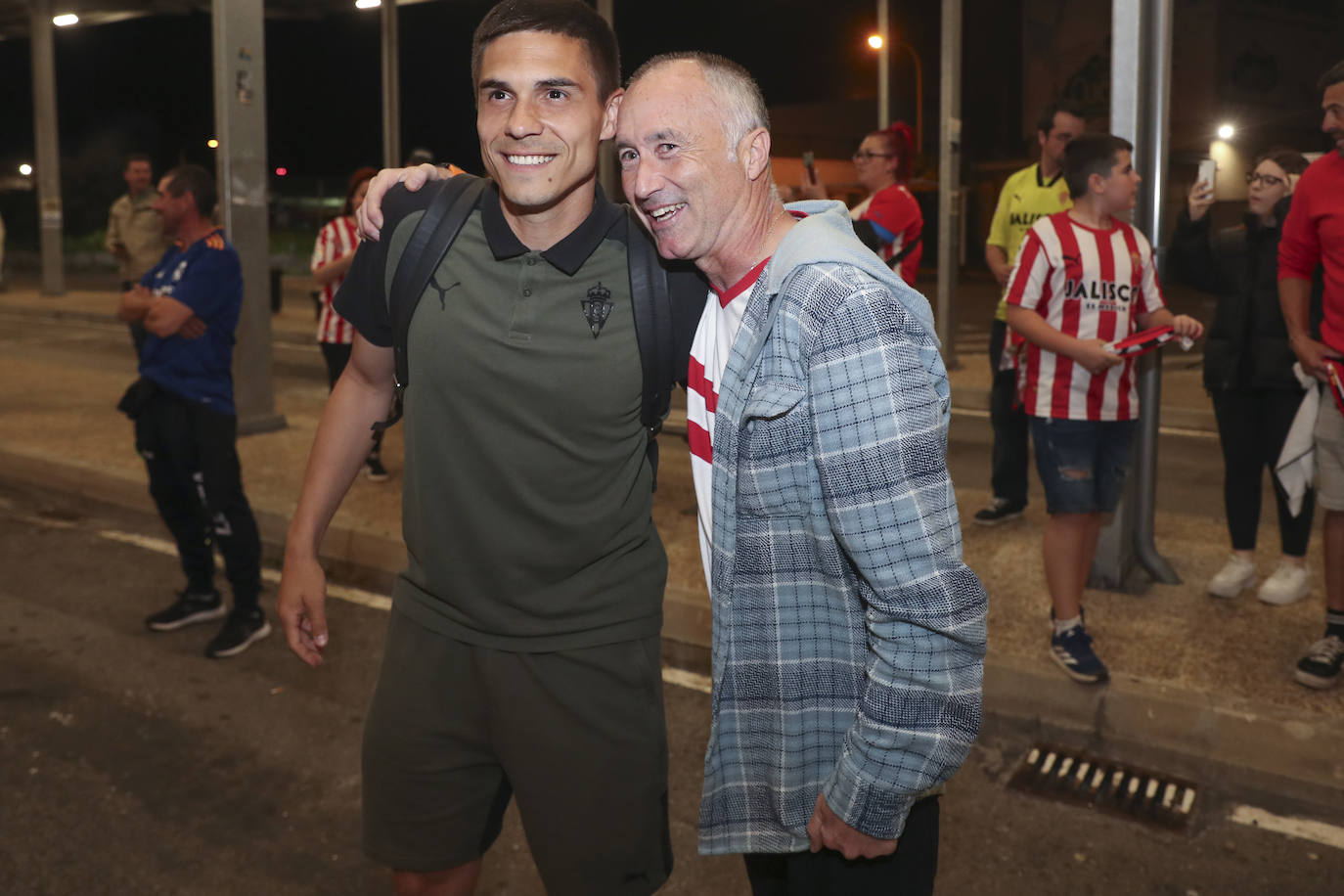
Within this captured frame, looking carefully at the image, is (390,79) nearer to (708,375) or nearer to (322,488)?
(322,488)

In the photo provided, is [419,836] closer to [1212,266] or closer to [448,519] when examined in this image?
[448,519]

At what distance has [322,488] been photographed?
2490 mm

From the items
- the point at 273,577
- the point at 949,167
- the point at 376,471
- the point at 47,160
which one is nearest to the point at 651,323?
the point at 273,577

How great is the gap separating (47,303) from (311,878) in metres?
22.8

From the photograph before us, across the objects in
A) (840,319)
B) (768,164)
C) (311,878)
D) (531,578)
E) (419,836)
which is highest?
(768,164)

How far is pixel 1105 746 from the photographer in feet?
14.5

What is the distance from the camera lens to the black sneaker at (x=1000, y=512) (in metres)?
6.88

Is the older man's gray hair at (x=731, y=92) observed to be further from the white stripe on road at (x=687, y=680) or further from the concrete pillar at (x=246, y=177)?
the concrete pillar at (x=246, y=177)

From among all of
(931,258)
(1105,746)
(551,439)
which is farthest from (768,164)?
(931,258)

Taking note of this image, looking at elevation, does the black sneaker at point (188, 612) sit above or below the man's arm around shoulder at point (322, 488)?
below

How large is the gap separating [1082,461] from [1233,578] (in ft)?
4.77

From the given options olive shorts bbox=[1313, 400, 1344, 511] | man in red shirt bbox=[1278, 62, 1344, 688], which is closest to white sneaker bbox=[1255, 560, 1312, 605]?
man in red shirt bbox=[1278, 62, 1344, 688]

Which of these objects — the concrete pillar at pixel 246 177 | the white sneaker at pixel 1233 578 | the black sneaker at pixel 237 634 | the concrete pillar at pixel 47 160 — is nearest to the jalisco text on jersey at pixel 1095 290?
the white sneaker at pixel 1233 578

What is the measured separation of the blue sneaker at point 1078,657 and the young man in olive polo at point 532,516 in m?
2.68
